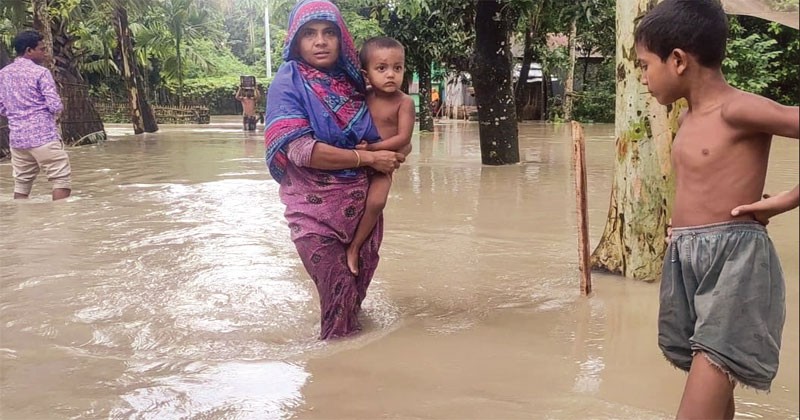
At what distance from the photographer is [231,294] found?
4.16 m

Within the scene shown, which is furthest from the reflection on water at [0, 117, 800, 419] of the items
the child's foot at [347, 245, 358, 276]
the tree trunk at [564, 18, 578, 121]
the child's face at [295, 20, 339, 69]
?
the tree trunk at [564, 18, 578, 121]

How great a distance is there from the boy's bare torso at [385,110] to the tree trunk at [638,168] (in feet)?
5.28

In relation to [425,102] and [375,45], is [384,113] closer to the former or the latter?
[375,45]

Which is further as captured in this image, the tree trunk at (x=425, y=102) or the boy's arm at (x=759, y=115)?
the tree trunk at (x=425, y=102)

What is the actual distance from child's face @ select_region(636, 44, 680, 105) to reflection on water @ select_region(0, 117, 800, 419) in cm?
38

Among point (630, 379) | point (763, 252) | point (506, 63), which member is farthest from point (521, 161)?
point (763, 252)

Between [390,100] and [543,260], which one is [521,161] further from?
[390,100]

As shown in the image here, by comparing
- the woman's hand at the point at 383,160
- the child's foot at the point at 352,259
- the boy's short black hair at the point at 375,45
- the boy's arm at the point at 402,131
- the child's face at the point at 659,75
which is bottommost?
the child's foot at the point at 352,259

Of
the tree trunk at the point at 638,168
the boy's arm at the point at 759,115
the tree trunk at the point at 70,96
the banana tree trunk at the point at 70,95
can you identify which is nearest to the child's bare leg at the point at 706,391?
the boy's arm at the point at 759,115

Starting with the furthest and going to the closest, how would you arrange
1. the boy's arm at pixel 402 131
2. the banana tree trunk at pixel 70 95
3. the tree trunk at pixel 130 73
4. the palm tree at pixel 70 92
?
the tree trunk at pixel 130 73 → the banana tree trunk at pixel 70 95 → the palm tree at pixel 70 92 → the boy's arm at pixel 402 131

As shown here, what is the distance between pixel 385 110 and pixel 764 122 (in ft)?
5.76

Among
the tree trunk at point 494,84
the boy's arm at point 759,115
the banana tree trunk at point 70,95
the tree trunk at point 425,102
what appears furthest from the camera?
the tree trunk at point 425,102

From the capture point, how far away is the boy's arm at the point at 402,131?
10.3 ft

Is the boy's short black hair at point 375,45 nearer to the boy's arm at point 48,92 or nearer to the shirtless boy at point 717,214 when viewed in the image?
the shirtless boy at point 717,214
